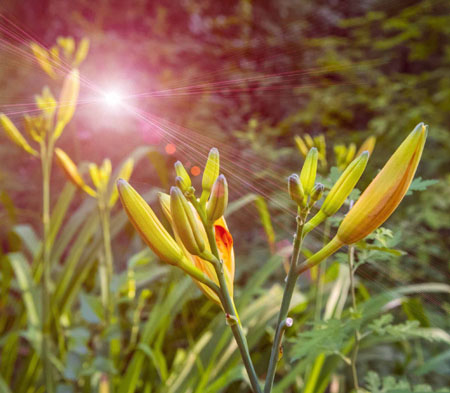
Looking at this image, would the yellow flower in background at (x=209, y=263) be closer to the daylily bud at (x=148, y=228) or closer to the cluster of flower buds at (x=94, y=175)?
the daylily bud at (x=148, y=228)

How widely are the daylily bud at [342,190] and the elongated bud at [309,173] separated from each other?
25mm

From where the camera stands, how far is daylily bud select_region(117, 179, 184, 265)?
35 cm

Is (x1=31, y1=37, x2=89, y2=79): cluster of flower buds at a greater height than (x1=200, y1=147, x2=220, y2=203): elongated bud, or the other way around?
(x1=31, y1=37, x2=89, y2=79): cluster of flower buds

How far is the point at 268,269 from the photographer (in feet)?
3.71

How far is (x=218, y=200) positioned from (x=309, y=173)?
93mm

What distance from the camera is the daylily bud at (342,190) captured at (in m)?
0.36

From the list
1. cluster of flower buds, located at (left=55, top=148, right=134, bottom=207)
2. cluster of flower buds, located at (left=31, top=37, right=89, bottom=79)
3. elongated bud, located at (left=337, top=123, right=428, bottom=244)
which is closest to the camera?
elongated bud, located at (left=337, top=123, right=428, bottom=244)

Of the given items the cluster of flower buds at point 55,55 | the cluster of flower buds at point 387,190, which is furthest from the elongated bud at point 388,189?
the cluster of flower buds at point 55,55

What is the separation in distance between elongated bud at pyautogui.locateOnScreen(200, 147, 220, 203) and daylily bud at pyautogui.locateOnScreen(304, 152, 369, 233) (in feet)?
0.30

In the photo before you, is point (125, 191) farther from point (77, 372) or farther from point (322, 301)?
point (322, 301)

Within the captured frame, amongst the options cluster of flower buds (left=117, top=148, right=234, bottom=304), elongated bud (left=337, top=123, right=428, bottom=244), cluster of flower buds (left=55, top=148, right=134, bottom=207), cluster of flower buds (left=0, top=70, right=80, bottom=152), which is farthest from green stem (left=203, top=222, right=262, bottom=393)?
cluster of flower buds (left=0, top=70, right=80, bottom=152)

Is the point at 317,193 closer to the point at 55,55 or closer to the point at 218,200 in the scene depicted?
the point at 218,200

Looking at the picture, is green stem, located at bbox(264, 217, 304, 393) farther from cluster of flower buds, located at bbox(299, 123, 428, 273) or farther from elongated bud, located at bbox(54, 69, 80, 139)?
elongated bud, located at bbox(54, 69, 80, 139)

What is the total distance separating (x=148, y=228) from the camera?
1.16 ft
